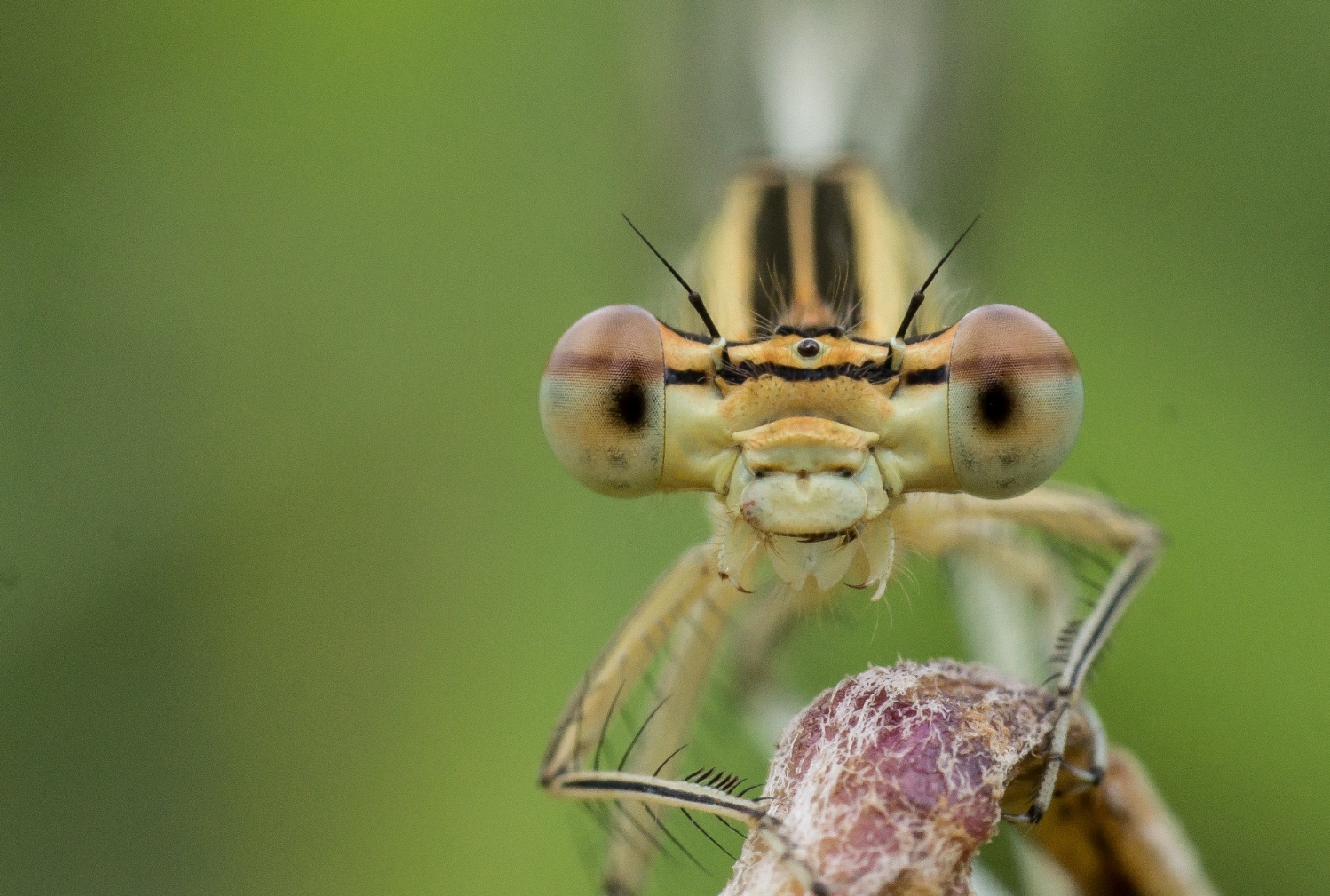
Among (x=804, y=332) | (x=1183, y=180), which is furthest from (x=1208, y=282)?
(x=804, y=332)

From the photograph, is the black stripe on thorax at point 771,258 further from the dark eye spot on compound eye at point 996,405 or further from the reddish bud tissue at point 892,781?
the reddish bud tissue at point 892,781

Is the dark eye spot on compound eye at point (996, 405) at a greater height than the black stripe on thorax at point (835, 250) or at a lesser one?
lesser

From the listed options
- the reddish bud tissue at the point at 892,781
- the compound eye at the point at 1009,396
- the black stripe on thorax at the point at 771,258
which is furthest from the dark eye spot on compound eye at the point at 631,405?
the reddish bud tissue at the point at 892,781

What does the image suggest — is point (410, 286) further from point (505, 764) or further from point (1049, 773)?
point (1049, 773)

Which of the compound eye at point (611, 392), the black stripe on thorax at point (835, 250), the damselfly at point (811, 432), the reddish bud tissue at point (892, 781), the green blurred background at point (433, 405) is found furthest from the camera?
the green blurred background at point (433, 405)

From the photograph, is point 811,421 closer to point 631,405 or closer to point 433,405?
point 631,405

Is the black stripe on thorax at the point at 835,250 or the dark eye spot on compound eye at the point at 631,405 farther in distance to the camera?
the black stripe on thorax at the point at 835,250

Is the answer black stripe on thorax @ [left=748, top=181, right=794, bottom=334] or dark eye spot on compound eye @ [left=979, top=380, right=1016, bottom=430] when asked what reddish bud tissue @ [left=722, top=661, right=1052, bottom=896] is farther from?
black stripe on thorax @ [left=748, top=181, right=794, bottom=334]

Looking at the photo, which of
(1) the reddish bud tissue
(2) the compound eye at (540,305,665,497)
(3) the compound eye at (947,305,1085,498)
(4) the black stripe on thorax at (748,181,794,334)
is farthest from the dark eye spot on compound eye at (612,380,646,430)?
(1) the reddish bud tissue
